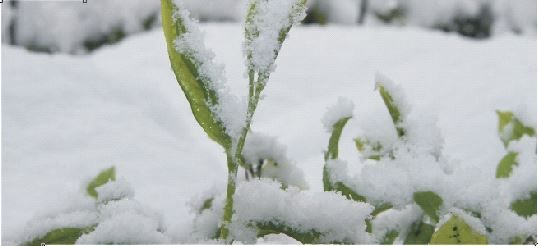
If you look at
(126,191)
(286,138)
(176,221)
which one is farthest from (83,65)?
(126,191)

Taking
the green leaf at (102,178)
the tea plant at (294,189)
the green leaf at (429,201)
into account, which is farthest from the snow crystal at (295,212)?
the green leaf at (102,178)

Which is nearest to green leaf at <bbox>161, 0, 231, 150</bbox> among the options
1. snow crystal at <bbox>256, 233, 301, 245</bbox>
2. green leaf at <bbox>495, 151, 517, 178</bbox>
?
snow crystal at <bbox>256, 233, 301, 245</bbox>

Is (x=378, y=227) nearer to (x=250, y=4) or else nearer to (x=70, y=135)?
(x=250, y=4)

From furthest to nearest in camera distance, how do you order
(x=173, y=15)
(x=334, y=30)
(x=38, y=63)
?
(x=334, y=30), (x=38, y=63), (x=173, y=15)

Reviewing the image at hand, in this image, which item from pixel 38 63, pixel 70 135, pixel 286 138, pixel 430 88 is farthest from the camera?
pixel 430 88

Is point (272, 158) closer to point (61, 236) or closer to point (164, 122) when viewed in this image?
point (61, 236)

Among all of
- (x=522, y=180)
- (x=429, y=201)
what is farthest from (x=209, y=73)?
(x=522, y=180)

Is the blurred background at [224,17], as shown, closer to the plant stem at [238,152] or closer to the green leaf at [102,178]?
the green leaf at [102,178]

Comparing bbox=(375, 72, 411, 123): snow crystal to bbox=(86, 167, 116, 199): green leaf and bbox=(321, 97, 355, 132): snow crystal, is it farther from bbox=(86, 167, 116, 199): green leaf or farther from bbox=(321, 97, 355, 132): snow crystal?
bbox=(86, 167, 116, 199): green leaf
